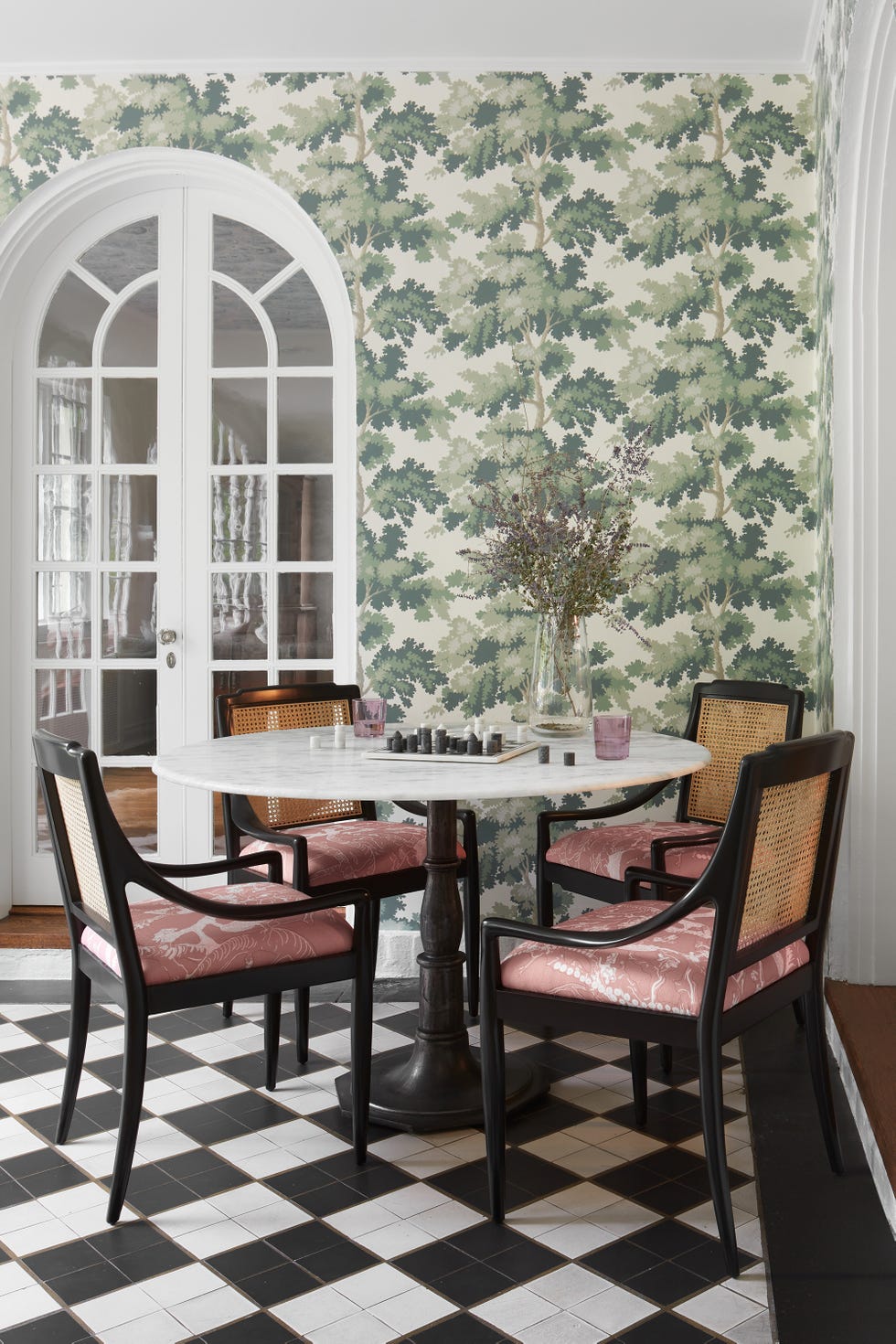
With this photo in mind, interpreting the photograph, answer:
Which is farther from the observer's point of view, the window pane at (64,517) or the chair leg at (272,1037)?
the window pane at (64,517)

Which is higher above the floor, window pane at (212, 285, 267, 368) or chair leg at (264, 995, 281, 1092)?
window pane at (212, 285, 267, 368)

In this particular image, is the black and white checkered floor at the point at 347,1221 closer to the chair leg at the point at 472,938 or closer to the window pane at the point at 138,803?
the chair leg at the point at 472,938

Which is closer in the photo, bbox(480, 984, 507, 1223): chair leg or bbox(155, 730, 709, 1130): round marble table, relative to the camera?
bbox(480, 984, 507, 1223): chair leg

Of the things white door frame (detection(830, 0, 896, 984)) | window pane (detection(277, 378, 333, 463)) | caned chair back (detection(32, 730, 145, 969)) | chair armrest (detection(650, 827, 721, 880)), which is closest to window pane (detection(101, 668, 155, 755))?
window pane (detection(277, 378, 333, 463))

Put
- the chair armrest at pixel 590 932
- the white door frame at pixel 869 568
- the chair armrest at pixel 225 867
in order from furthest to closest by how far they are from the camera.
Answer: the white door frame at pixel 869 568, the chair armrest at pixel 225 867, the chair armrest at pixel 590 932

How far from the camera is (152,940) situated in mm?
2238

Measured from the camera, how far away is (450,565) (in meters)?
3.95

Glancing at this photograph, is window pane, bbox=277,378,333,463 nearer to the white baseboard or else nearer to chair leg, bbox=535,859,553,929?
chair leg, bbox=535,859,553,929

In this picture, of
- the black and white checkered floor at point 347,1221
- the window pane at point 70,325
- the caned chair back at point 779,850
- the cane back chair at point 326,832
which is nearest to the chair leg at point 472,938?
the cane back chair at point 326,832

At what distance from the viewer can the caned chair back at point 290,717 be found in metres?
3.32

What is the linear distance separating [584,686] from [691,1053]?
105 cm

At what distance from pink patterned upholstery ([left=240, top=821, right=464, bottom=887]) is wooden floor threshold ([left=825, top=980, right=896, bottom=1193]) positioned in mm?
1048

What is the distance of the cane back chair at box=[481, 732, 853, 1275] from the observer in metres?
1.94

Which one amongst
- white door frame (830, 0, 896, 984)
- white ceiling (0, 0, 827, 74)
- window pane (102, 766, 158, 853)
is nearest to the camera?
white door frame (830, 0, 896, 984)
